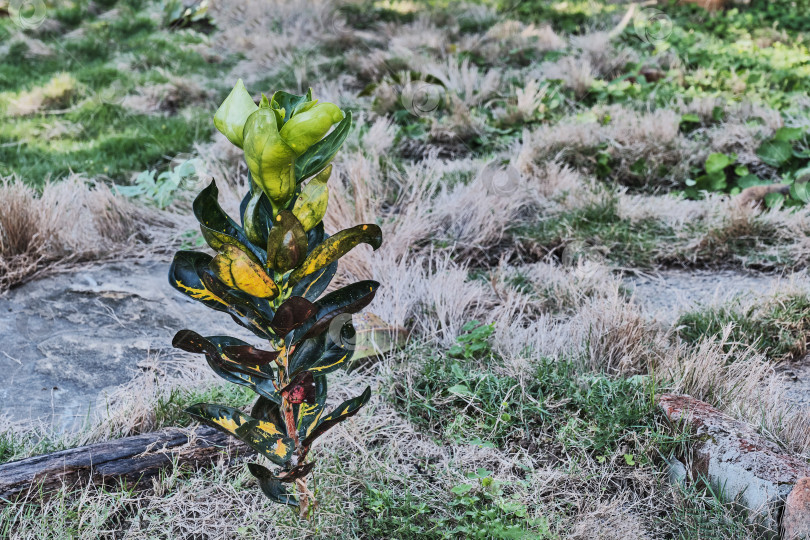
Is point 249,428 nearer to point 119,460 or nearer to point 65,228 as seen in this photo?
point 119,460

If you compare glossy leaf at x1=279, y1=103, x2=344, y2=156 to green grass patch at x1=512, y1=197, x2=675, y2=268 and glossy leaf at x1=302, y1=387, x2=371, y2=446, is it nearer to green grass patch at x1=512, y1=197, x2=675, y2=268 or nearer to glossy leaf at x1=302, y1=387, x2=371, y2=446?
glossy leaf at x1=302, y1=387, x2=371, y2=446

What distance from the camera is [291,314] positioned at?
1325 mm

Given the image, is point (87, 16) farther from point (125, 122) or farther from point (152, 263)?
point (152, 263)

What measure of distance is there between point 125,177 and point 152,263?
1512 mm

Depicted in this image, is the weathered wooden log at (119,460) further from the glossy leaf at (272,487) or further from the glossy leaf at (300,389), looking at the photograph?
the glossy leaf at (300,389)

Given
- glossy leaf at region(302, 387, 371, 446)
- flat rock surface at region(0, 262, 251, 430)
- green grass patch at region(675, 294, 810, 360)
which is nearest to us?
glossy leaf at region(302, 387, 371, 446)

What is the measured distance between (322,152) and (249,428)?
62 cm

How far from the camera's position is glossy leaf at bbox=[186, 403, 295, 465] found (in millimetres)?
1442

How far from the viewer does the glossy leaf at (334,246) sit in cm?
136

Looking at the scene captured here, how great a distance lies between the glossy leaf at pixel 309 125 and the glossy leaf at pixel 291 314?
301 mm
